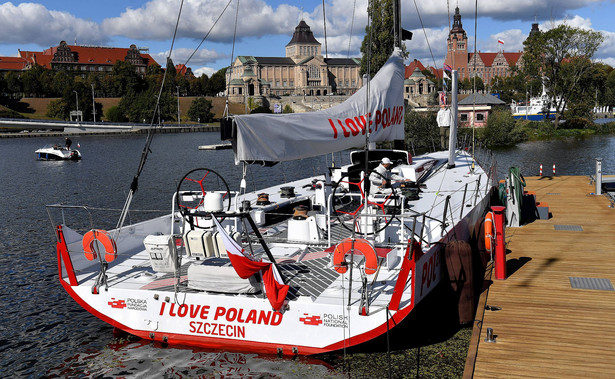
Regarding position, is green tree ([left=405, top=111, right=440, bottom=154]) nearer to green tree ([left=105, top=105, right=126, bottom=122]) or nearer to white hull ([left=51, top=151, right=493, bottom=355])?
white hull ([left=51, top=151, right=493, bottom=355])

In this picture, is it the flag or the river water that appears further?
the river water

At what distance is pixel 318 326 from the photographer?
805 cm

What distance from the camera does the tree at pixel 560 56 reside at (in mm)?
68688

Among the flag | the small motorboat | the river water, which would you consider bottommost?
the river water

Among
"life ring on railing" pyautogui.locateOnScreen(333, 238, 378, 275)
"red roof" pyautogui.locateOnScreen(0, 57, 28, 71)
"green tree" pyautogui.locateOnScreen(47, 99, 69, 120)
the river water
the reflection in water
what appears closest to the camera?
"life ring on railing" pyautogui.locateOnScreen(333, 238, 378, 275)

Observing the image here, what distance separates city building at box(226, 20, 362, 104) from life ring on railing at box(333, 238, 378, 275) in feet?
534

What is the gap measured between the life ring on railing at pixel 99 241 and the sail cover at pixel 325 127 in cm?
Result: 280

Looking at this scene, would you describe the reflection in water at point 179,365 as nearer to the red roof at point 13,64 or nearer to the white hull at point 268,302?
the white hull at point 268,302

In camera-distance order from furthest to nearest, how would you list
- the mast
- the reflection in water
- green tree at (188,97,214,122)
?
green tree at (188,97,214,122), the mast, the reflection in water

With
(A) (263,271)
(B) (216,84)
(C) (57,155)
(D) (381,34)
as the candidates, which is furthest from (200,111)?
(A) (263,271)

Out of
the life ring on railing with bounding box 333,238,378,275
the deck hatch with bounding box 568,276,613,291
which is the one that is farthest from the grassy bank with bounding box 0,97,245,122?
the life ring on railing with bounding box 333,238,378,275

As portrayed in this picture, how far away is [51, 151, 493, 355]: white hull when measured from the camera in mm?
8016

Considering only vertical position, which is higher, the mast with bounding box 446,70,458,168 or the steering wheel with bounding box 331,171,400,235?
the mast with bounding box 446,70,458,168

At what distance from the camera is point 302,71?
17712cm
